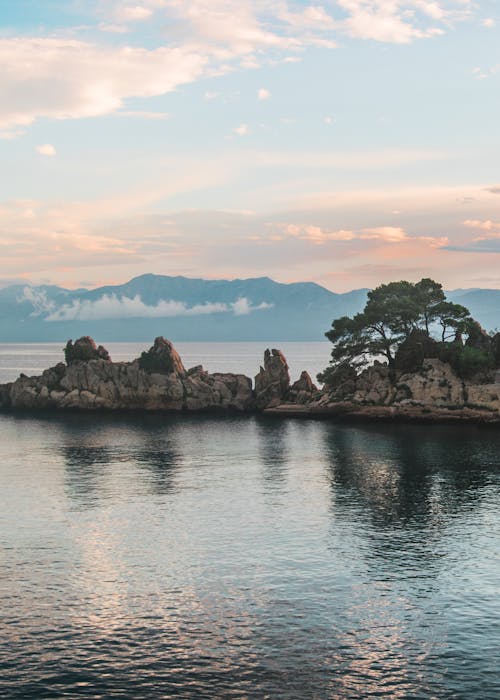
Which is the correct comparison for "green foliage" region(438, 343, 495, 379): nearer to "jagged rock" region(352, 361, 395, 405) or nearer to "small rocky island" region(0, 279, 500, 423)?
"small rocky island" region(0, 279, 500, 423)

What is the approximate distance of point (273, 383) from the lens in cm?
18400

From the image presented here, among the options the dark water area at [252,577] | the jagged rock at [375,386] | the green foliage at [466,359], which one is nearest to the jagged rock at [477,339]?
the green foliage at [466,359]

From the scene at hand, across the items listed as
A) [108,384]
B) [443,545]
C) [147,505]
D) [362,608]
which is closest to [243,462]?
[147,505]

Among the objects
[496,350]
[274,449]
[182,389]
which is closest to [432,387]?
[496,350]

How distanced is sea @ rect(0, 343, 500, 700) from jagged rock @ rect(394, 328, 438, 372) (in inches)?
1820

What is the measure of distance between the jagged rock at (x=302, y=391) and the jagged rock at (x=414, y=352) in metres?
24.7

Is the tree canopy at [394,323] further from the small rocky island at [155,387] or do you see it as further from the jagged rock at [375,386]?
the small rocky island at [155,387]

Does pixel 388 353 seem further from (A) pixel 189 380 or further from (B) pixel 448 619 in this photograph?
(B) pixel 448 619

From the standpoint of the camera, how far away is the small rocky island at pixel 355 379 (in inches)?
6088

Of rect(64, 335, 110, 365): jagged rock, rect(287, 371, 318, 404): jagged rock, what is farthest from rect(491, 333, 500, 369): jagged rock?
rect(64, 335, 110, 365): jagged rock

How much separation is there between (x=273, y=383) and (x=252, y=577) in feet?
405

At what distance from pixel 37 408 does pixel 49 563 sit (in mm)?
130696

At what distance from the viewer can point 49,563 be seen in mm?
64125

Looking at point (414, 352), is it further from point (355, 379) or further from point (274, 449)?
point (274, 449)
